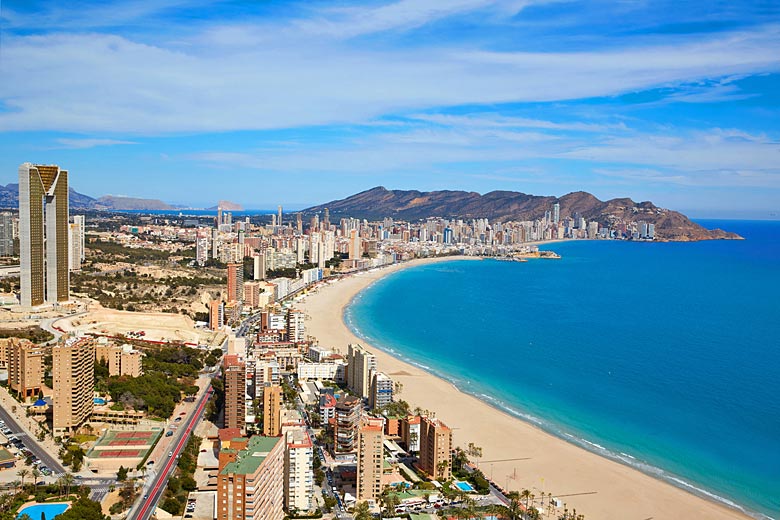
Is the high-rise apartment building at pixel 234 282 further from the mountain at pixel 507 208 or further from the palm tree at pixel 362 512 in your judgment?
the mountain at pixel 507 208

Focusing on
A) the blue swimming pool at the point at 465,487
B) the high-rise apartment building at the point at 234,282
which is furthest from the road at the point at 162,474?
the high-rise apartment building at the point at 234,282

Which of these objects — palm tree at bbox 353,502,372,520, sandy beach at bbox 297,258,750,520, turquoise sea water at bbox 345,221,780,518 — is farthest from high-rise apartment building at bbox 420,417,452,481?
turquoise sea water at bbox 345,221,780,518

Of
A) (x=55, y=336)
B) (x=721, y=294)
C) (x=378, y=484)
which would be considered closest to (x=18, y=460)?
(x=378, y=484)

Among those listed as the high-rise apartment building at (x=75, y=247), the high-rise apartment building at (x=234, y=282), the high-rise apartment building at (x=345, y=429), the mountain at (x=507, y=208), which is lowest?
the high-rise apartment building at (x=345, y=429)

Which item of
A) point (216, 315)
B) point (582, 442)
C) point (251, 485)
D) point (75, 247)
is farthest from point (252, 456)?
point (75, 247)

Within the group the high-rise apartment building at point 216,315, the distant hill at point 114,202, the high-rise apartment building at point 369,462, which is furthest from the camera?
the distant hill at point 114,202

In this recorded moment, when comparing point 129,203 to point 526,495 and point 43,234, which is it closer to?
point 43,234

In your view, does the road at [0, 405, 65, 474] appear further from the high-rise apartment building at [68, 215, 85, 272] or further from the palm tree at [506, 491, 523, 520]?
the high-rise apartment building at [68, 215, 85, 272]
